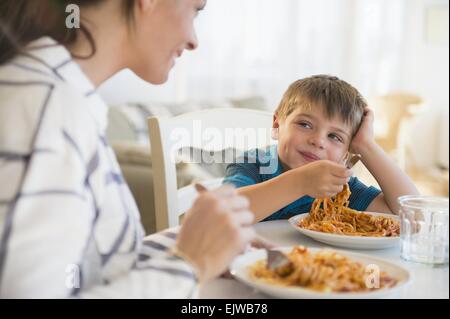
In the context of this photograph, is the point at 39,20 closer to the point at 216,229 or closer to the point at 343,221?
the point at 216,229

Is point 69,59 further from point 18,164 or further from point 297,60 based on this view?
point 297,60

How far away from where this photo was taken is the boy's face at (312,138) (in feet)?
4.39

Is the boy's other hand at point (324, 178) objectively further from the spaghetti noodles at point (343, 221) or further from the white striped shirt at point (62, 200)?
the white striped shirt at point (62, 200)

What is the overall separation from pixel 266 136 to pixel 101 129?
0.98 m

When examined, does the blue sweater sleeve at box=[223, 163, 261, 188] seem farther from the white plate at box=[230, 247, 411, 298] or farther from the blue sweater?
the white plate at box=[230, 247, 411, 298]

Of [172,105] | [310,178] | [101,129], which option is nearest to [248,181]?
[310,178]

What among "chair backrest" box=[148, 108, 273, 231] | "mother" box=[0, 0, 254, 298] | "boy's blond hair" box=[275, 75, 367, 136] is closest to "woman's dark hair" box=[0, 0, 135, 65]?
"mother" box=[0, 0, 254, 298]

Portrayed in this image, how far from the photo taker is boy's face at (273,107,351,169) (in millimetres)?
1337

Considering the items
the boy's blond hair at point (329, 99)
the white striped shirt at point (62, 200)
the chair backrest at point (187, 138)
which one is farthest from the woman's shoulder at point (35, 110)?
the boy's blond hair at point (329, 99)

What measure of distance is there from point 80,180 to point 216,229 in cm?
15

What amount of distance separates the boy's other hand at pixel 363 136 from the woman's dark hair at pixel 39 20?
28.2 inches

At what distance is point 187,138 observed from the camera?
1429mm

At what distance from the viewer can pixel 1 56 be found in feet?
2.40

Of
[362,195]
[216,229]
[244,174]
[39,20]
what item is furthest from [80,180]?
[362,195]
